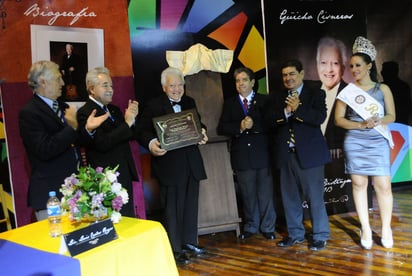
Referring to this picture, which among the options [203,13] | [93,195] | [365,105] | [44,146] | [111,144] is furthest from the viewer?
[203,13]

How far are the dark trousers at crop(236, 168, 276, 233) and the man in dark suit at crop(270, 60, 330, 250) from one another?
32 cm

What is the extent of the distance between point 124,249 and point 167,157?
1.72 meters

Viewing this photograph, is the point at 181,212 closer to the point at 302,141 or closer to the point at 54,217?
the point at 302,141

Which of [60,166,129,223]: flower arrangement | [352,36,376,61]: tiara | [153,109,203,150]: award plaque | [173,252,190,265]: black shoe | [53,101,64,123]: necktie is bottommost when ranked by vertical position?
[173,252,190,265]: black shoe

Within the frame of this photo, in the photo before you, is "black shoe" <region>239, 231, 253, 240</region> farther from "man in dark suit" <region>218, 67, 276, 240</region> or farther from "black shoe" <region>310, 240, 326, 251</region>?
"black shoe" <region>310, 240, 326, 251</region>

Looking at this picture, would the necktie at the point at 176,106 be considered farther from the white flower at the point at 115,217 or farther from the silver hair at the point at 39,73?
the white flower at the point at 115,217

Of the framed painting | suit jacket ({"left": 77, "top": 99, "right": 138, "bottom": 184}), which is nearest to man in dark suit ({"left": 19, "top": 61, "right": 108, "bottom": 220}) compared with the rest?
suit jacket ({"left": 77, "top": 99, "right": 138, "bottom": 184})

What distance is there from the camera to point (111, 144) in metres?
2.99

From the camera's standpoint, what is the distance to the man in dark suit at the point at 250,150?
3977 millimetres

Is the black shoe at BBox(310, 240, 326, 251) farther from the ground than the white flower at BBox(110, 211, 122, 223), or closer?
closer

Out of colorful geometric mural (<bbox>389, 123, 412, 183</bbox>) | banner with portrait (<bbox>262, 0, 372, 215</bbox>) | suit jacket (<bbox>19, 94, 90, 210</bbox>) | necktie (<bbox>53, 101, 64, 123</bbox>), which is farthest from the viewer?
colorful geometric mural (<bbox>389, 123, 412, 183</bbox>)

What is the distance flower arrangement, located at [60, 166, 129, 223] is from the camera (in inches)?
79.5

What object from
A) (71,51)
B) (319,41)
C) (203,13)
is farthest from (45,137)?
(319,41)

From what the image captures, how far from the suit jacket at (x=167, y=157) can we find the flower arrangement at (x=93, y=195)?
56.0 inches
